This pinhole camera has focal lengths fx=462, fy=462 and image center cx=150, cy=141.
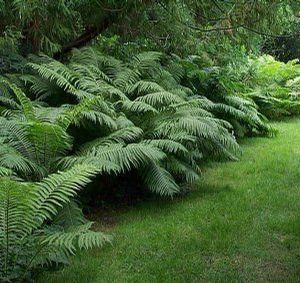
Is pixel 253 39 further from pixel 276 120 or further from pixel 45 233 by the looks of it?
pixel 45 233

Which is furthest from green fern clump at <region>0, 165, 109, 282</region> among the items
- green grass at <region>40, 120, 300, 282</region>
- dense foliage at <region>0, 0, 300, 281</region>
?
green grass at <region>40, 120, 300, 282</region>

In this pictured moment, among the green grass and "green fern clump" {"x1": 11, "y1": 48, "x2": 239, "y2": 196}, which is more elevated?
"green fern clump" {"x1": 11, "y1": 48, "x2": 239, "y2": 196}

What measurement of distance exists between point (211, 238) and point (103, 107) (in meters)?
2.02

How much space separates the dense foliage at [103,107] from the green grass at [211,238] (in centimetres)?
24

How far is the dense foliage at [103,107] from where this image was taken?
135 inches

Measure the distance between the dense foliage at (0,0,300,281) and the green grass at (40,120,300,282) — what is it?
0.24 m

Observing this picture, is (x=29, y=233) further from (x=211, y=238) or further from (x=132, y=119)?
(x=132, y=119)

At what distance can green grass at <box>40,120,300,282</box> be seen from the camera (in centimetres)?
351

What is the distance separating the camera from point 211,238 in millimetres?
4137

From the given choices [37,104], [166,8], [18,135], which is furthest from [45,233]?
[166,8]

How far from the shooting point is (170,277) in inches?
136

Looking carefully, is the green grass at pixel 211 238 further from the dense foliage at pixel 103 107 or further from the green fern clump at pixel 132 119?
the green fern clump at pixel 132 119

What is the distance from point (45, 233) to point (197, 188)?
245cm

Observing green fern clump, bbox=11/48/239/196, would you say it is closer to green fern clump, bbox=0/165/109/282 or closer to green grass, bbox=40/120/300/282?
green grass, bbox=40/120/300/282
